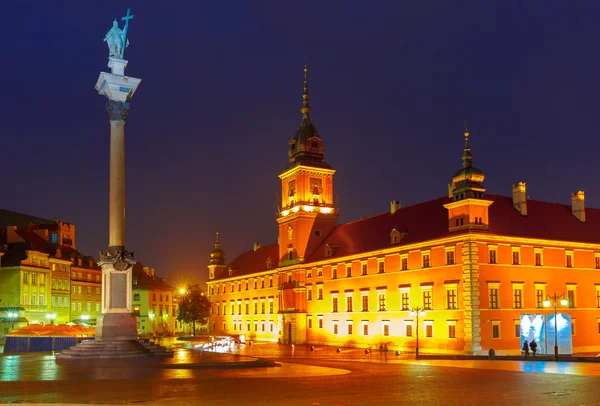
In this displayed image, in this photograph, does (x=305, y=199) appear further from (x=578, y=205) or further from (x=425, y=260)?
(x=578, y=205)

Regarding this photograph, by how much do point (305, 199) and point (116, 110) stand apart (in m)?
48.2

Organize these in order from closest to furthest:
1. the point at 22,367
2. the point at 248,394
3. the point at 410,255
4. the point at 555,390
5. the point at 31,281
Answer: the point at 248,394
the point at 555,390
the point at 22,367
the point at 410,255
the point at 31,281

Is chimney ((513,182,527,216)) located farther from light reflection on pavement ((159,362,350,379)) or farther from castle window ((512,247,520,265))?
light reflection on pavement ((159,362,350,379))

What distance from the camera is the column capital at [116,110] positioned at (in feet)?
136

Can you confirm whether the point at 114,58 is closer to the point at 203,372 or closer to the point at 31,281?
the point at 203,372

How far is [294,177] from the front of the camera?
89.4 meters

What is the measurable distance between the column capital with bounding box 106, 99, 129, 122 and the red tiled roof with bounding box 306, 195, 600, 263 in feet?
103

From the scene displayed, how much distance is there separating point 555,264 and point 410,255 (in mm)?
12934

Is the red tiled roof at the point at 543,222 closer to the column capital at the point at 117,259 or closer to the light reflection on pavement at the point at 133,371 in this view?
the light reflection on pavement at the point at 133,371

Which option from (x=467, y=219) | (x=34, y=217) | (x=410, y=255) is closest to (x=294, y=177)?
(x=410, y=255)

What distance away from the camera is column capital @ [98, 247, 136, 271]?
39094mm

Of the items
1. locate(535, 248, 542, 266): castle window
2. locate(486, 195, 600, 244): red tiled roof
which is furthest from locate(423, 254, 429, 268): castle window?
locate(535, 248, 542, 266): castle window

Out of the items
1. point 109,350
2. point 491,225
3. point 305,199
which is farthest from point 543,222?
point 109,350

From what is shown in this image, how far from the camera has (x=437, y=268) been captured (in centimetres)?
6216
